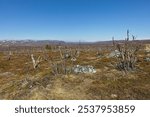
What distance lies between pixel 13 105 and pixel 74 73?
2099 cm

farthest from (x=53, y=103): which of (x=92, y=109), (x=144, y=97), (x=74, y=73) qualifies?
(x=74, y=73)

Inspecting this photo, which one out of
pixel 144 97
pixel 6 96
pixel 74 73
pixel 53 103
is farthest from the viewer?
pixel 74 73

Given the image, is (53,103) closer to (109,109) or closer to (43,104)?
(43,104)

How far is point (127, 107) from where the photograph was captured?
16.8 m

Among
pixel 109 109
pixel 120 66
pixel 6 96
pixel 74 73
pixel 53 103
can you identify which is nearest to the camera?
pixel 109 109

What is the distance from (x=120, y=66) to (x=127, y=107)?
85.9ft

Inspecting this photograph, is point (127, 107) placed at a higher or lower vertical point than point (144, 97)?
higher

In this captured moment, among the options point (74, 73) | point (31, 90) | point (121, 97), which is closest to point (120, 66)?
point (74, 73)

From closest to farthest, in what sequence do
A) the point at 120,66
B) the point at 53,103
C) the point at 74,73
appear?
the point at 53,103 → the point at 74,73 → the point at 120,66

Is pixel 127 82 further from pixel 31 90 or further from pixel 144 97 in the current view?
pixel 31 90

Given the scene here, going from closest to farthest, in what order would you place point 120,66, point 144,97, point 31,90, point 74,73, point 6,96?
point 144,97 < point 31,90 < point 6,96 < point 74,73 < point 120,66

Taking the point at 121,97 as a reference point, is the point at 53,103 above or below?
above

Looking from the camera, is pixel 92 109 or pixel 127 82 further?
pixel 127 82

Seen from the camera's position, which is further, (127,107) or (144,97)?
(144,97)
